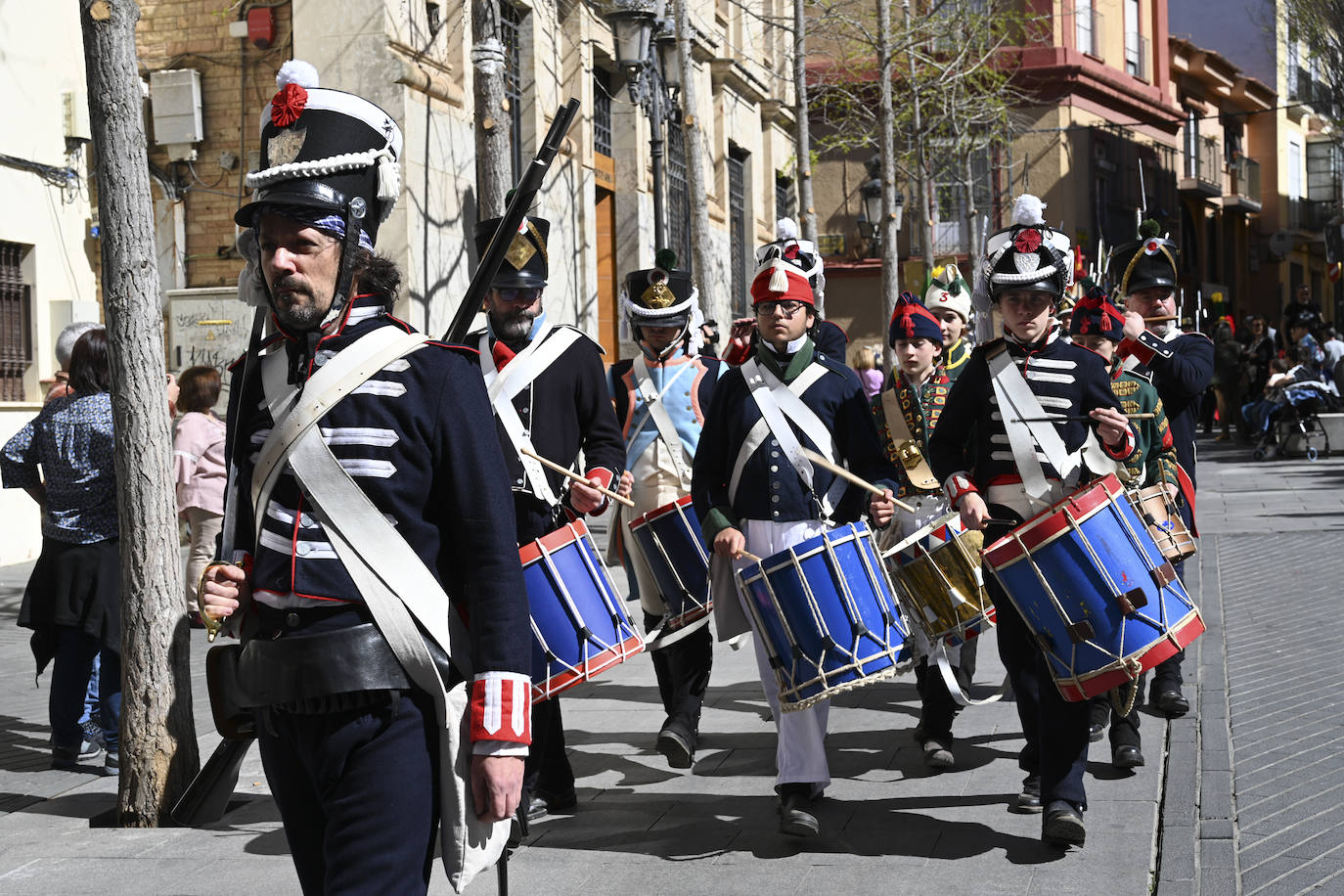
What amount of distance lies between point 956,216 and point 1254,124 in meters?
23.3

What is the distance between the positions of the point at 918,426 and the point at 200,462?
177 inches

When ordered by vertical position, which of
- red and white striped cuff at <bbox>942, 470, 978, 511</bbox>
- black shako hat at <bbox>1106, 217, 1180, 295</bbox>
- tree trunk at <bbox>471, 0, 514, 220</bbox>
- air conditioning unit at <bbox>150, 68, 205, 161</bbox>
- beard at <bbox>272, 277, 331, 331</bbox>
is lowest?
red and white striped cuff at <bbox>942, 470, 978, 511</bbox>

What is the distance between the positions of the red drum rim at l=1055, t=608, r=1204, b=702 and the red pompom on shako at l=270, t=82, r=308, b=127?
3.22 m

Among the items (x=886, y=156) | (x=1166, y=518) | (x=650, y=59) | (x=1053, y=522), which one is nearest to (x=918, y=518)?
(x=1166, y=518)

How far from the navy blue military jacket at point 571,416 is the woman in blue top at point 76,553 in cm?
209

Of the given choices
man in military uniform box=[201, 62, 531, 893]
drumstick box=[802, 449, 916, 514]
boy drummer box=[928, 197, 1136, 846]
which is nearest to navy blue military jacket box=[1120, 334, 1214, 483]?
boy drummer box=[928, 197, 1136, 846]

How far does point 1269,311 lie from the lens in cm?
6016

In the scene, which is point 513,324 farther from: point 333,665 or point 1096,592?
point 333,665

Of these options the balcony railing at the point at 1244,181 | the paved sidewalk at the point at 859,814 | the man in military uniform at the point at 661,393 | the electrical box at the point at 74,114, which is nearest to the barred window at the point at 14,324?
the electrical box at the point at 74,114

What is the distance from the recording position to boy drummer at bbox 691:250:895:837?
6.18m

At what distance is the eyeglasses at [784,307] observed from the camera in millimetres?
6379

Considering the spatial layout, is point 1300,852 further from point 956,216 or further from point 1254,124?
point 1254,124

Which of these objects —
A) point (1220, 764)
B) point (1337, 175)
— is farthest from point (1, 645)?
point (1337, 175)

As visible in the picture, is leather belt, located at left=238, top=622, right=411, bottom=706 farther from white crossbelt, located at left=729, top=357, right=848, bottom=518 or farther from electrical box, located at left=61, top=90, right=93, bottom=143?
electrical box, located at left=61, top=90, right=93, bottom=143
